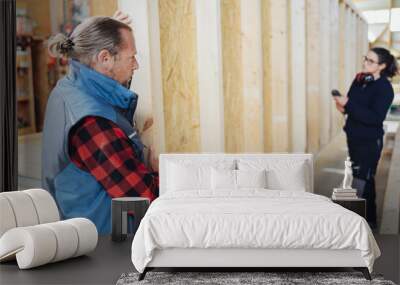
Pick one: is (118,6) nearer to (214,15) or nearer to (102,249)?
(214,15)

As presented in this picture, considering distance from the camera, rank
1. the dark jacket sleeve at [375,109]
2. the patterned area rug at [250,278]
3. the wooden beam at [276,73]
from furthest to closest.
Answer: the wooden beam at [276,73] → the dark jacket sleeve at [375,109] → the patterned area rug at [250,278]

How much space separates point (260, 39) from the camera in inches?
243

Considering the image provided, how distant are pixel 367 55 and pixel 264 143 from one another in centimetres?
125

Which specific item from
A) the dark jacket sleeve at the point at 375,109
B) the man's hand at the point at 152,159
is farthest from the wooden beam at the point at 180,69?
the dark jacket sleeve at the point at 375,109

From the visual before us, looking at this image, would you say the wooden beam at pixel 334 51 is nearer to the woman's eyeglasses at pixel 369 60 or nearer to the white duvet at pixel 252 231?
the woman's eyeglasses at pixel 369 60

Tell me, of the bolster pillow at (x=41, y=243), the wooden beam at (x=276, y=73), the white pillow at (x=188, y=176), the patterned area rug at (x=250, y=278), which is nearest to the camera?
the patterned area rug at (x=250, y=278)

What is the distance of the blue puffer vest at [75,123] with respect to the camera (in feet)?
20.2

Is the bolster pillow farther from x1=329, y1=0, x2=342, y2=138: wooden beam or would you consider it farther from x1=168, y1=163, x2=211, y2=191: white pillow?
x1=329, y1=0, x2=342, y2=138: wooden beam

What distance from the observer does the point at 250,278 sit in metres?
4.44

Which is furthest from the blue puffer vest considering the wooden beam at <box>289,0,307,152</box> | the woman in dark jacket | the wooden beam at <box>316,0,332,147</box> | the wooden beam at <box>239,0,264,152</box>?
the woman in dark jacket

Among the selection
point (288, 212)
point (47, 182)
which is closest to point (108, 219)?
point (47, 182)

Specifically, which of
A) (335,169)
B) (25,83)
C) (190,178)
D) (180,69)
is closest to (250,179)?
(190,178)

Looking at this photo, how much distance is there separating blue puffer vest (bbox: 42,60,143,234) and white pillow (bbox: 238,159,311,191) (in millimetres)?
1112

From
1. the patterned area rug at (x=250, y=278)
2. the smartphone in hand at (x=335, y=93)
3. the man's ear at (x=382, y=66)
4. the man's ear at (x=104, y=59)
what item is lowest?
the patterned area rug at (x=250, y=278)
